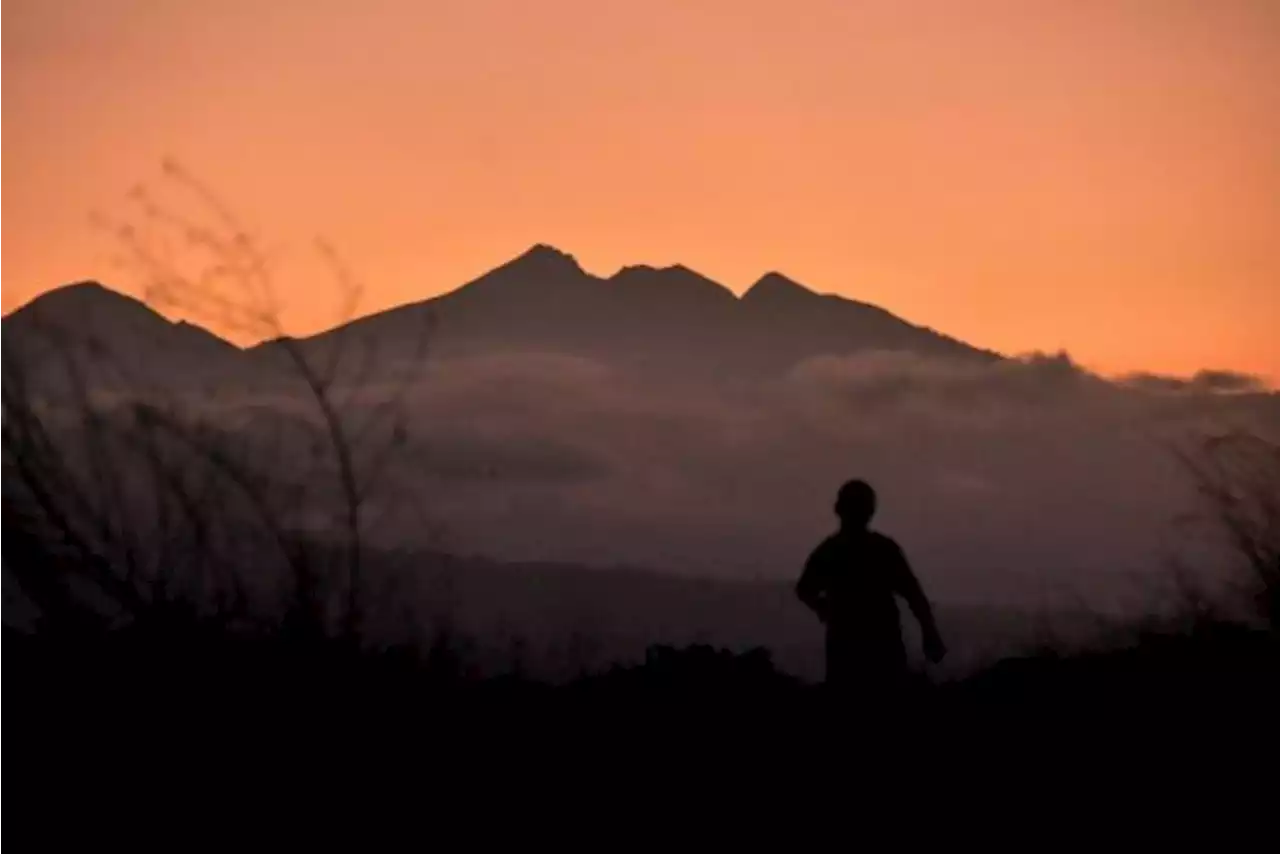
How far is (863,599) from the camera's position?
32.2 ft

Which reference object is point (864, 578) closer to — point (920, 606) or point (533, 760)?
point (920, 606)

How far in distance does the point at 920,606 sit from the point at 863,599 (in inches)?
12.5

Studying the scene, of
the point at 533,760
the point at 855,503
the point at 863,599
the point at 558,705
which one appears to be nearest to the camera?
the point at 533,760

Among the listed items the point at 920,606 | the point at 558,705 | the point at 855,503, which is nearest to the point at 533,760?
the point at 558,705

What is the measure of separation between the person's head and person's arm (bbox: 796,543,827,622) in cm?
23

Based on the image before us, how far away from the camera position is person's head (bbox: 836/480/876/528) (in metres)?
9.64

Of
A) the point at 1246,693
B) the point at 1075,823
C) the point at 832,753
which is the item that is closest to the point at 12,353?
the point at 832,753

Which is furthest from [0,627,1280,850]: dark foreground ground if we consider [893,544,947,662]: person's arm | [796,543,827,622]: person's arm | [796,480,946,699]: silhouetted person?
[796,543,827,622]: person's arm

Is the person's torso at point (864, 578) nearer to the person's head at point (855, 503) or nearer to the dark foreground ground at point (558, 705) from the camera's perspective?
the person's head at point (855, 503)

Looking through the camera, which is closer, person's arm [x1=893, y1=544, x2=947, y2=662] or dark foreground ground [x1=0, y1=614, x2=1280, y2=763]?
dark foreground ground [x1=0, y1=614, x2=1280, y2=763]

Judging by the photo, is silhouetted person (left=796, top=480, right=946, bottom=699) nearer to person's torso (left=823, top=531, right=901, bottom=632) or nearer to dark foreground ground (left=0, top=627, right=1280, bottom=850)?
person's torso (left=823, top=531, right=901, bottom=632)

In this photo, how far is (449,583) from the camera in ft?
28.2

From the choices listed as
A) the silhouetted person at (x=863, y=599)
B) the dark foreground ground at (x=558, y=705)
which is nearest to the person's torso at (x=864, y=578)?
the silhouetted person at (x=863, y=599)

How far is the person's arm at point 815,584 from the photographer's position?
32.5 feet
